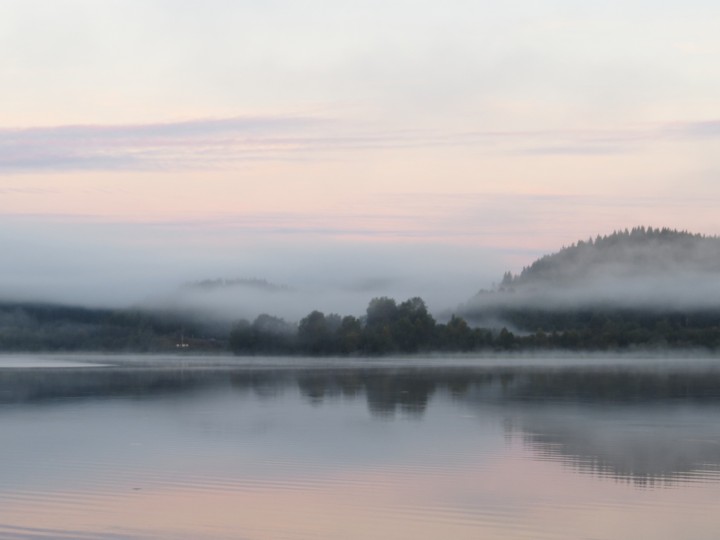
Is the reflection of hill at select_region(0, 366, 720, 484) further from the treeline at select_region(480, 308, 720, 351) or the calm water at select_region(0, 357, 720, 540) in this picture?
the treeline at select_region(480, 308, 720, 351)

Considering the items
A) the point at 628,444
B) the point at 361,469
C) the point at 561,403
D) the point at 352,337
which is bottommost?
the point at 361,469

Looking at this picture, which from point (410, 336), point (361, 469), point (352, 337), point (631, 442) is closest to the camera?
point (361, 469)

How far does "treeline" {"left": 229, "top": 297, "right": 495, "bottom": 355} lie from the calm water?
10054 centimetres

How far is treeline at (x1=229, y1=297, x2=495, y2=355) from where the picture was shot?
139875mm

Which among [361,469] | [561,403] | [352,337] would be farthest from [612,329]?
[361,469]

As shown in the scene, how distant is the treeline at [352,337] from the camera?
13988cm

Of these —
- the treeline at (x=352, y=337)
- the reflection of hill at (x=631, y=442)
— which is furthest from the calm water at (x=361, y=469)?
the treeline at (x=352, y=337)

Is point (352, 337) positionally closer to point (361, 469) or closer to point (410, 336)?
point (410, 336)

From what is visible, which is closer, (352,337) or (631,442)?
(631,442)

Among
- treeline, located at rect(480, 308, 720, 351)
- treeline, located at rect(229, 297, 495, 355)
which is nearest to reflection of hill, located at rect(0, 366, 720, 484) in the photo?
treeline, located at rect(229, 297, 495, 355)

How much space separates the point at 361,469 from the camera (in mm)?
21312

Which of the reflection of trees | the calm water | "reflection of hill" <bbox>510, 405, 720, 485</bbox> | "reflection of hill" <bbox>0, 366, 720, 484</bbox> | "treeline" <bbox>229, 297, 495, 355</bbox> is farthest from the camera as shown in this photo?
"treeline" <bbox>229, 297, 495, 355</bbox>

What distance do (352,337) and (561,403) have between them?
330 feet

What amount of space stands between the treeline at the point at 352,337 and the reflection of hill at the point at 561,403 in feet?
253
